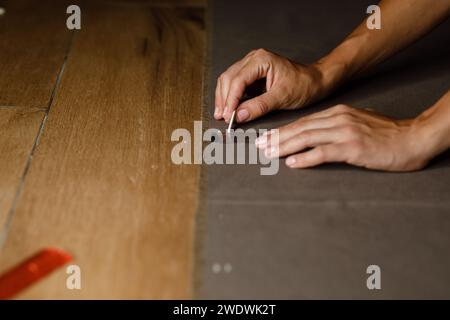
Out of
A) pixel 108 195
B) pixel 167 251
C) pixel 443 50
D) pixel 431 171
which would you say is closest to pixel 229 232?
pixel 167 251

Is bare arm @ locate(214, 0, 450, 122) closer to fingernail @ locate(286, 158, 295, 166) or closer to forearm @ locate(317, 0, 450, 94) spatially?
forearm @ locate(317, 0, 450, 94)

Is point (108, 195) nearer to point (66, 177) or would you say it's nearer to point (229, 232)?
point (66, 177)

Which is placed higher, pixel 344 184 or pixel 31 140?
pixel 31 140

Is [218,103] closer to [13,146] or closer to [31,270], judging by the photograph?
[13,146]

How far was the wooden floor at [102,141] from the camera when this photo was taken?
0.92 meters

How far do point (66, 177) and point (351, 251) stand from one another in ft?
1.77

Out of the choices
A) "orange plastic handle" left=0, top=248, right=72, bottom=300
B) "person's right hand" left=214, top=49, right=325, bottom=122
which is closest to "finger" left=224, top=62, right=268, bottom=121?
"person's right hand" left=214, top=49, right=325, bottom=122

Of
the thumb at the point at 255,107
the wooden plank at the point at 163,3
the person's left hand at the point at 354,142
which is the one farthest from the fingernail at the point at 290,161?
the wooden plank at the point at 163,3

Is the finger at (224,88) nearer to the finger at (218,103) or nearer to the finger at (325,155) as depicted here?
the finger at (218,103)

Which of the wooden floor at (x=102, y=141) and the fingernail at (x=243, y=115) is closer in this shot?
the wooden floor at (x=102, y=141)

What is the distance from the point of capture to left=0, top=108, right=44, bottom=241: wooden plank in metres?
1.03

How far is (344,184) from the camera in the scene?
1.08 metres

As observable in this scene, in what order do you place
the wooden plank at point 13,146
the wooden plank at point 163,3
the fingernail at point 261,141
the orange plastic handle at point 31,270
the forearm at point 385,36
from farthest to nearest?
the wooden plank at point 163,3, the forearm at point 385,36, the fingernail at point 261,141, the wooden plank at point 13,146, the orange plastic handle at point 31,270

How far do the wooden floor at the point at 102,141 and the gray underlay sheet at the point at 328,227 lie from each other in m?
0.06
